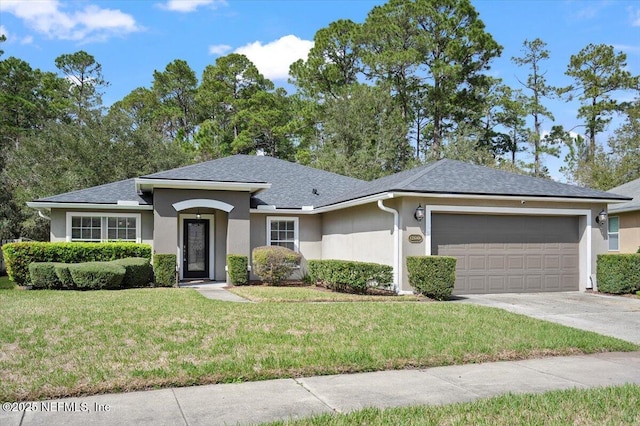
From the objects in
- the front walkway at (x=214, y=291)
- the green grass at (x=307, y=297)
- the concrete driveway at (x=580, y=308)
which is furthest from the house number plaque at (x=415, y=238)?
the front walkway at (x=214, y=291)

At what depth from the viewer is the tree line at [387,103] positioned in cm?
3281

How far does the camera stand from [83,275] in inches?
547

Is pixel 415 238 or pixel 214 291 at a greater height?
pixel 415 238

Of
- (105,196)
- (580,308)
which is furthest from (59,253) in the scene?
(580,308)

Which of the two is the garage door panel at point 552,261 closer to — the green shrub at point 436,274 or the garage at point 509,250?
the garage at point 509,250

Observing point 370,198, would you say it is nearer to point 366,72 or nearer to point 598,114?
point 366,72

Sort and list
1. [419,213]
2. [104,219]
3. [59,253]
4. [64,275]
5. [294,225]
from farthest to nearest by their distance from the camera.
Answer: [294,225] < [104,219] < [59,253] < [64,275] < [419,213]

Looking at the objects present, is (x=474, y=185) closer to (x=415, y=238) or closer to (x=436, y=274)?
(x=415, y=238)

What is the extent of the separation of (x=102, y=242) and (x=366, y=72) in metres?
24.7

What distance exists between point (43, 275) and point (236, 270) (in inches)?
209

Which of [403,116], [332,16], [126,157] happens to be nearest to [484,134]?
[403,116]

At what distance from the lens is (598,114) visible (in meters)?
36.6

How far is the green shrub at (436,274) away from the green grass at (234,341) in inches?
73.2

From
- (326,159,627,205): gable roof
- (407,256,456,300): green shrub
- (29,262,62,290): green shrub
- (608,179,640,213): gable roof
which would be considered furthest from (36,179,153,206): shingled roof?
(608,179,640,213): gable roof
